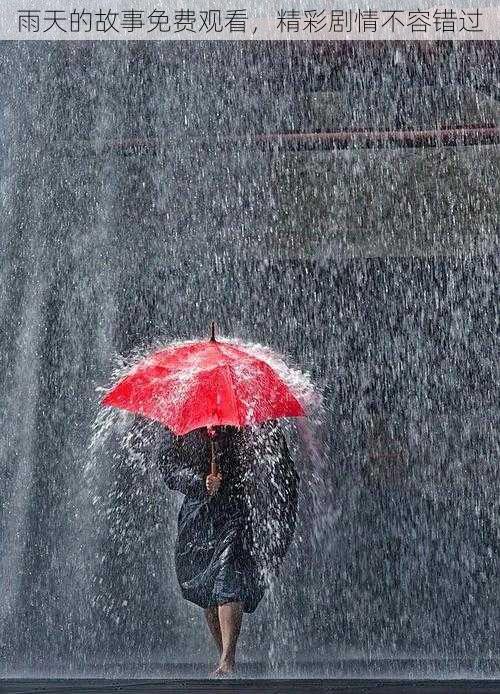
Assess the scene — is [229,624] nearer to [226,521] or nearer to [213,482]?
[226,521]

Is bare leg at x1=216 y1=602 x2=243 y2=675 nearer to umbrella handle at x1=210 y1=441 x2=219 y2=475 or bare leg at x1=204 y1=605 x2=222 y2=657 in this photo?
bare leg at x1=204 y1=605 x2=222 y2=657

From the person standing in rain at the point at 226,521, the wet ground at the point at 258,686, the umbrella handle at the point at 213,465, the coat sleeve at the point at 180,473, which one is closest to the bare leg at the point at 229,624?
the person standing in rain at the point at 226,521

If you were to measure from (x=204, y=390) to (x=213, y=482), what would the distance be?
0.51m

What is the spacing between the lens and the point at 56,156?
27.7 ft

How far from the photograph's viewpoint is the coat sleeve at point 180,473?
5.87 meters

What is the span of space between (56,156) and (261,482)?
2680mm

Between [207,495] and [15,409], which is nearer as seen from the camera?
[207,495]

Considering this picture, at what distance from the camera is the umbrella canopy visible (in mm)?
5398

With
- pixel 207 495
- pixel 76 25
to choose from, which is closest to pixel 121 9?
pixel 76 25

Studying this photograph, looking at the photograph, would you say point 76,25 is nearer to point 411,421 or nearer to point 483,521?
point 411,421

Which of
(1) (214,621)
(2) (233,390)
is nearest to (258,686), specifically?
(1) (214,621)

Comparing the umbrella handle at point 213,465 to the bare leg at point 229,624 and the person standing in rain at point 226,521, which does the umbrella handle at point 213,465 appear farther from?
the bare leg at point 229,624

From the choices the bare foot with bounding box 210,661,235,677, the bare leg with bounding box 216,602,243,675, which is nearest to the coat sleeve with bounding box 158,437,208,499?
the bare leg with bounding box 216,602,243,675

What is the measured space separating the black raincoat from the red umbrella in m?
0.15
